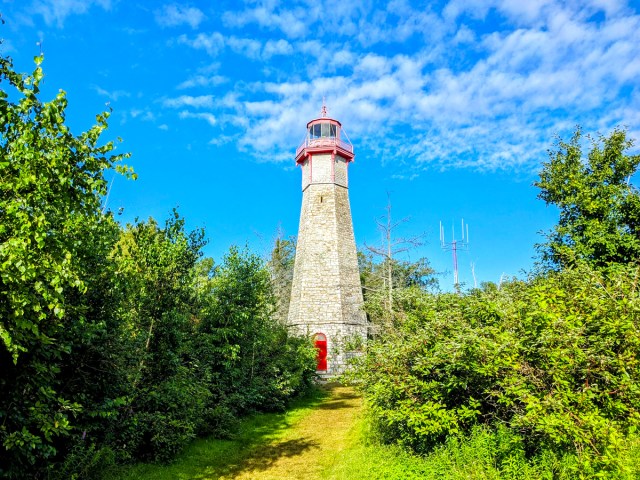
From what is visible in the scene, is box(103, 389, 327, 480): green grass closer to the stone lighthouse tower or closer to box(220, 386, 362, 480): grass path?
box(220, 386, 362, 480): grass path

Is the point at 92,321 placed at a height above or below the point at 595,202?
below

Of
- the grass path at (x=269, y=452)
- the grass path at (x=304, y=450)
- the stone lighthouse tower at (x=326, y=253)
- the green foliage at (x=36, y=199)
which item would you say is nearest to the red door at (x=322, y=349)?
the stone lighthouse tower at (x=326, y=253)

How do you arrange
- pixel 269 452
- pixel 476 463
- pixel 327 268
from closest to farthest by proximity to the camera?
pixel 476 463
pixel 269 452
pixel 327 268

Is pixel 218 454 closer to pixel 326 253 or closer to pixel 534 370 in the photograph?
pixel 534 370

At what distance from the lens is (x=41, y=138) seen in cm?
490

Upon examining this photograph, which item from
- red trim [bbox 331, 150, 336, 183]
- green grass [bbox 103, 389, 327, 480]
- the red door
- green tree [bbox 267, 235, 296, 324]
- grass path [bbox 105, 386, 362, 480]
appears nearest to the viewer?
green grass [bbox 103, 389, 327, 480]

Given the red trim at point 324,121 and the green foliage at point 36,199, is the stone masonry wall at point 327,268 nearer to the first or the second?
the red trim at point 324,121

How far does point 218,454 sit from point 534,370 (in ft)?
26.4

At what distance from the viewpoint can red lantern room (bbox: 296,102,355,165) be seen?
90.4 feet

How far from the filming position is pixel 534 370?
22.5 ft

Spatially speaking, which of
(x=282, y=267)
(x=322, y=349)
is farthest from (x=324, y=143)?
(x=282, y=267)

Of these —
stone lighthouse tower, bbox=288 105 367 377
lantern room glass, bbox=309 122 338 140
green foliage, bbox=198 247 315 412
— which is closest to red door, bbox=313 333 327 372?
stone lighthouse tower, bbox=288 105 367 377

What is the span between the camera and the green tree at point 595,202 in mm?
14844

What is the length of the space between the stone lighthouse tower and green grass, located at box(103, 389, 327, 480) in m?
9.00
